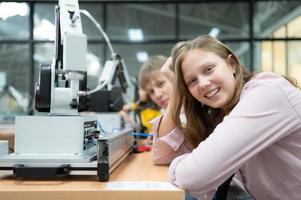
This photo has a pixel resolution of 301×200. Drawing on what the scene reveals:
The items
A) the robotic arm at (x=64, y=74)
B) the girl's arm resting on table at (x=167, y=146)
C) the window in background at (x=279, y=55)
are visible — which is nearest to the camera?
the robotic arm at (x=64, y=74)

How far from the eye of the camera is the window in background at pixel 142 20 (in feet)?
20.0

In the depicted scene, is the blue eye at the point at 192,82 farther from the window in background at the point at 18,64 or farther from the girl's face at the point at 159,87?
the window in background at the point at 18,64

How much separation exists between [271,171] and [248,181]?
0.34ft

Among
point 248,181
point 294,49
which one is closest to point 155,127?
point 248,181

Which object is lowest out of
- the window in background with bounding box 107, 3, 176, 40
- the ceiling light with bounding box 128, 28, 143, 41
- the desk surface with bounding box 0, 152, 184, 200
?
the desk surface with bounding box 0, 152, 184, 200

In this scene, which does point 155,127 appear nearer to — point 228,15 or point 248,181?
point 248,181

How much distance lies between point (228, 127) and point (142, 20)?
18.2 ft

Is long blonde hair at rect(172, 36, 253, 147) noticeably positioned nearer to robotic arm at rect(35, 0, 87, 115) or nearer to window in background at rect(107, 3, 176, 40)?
robotic arm at rect(35, 0, 87, 115)

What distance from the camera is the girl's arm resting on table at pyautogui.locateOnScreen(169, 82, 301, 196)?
2.94ft

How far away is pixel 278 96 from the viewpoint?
976 mm

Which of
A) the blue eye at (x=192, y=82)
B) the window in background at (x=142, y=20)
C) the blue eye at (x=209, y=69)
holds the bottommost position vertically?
the blue eye at (x=192, y=82)

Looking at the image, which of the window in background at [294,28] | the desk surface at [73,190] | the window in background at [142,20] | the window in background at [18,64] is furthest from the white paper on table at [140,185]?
the window in background at [294,28]

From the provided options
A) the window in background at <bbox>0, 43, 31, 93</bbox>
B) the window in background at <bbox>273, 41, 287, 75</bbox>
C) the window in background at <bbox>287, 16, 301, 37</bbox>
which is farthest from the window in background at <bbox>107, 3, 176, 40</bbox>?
the window in background at <bbox>287, 16, 301, 37</bbox>

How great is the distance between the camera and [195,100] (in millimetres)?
1376
